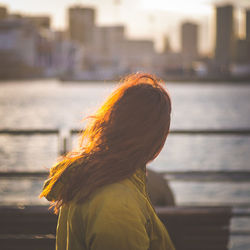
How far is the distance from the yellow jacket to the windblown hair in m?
0.04

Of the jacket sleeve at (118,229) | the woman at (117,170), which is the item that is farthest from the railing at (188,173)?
the jacket sleeve at (118,229)

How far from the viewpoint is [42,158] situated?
23719mm

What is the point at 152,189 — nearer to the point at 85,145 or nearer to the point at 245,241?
the point at 85,145

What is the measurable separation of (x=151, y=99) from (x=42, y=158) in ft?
73.6

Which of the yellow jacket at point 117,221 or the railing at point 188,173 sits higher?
the yellow jacket at point 117,221

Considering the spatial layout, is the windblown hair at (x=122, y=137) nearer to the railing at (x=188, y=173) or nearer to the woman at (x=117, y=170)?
the woman at (x=117, y=170)

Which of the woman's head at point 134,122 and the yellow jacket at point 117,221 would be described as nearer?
the yellow jacket at point 117,221

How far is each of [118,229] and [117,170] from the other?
217 millimetres

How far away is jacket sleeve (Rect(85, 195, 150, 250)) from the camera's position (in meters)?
1.50

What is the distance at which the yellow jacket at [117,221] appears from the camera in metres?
1.50

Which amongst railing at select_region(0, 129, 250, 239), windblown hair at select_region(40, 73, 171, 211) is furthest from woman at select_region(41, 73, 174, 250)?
railing at select_region(0, 129, 250, 239)

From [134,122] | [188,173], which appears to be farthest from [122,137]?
[188,173]

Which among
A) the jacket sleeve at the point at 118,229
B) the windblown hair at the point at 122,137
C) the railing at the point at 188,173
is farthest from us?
the railing at the point at 188,173

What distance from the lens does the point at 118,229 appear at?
1499 mm
